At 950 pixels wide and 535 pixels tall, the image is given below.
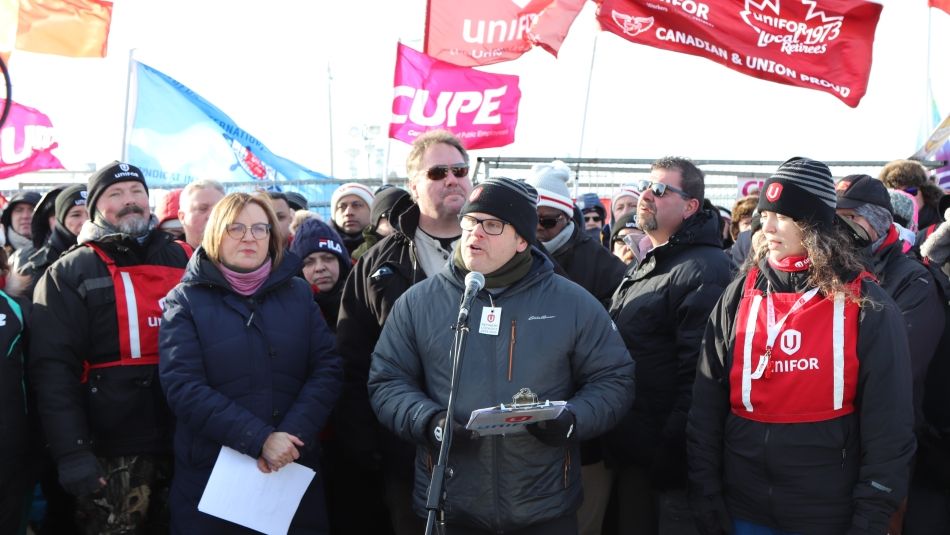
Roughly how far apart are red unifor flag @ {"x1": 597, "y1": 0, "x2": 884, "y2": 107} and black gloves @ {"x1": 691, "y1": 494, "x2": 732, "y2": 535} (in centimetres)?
828

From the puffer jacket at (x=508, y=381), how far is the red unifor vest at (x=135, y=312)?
1.32 meters

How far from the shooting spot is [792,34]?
1097 centimetres

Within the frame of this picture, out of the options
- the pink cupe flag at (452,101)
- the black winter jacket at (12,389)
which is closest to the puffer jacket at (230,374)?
the black winter jacket at (12,389)

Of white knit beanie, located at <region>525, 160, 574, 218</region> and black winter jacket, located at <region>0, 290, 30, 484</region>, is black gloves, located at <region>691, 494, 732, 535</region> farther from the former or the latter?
black winter jacket, located at <region>0, 290, 30, 484</region>

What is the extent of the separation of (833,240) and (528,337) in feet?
4.23

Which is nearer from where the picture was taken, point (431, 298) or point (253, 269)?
point (431, 298)

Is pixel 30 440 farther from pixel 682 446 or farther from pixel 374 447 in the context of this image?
pixel 682 446

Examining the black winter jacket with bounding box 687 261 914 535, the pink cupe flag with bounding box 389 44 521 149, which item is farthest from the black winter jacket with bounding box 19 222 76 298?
the pink cupe flag with bounding box 389 44 521 149

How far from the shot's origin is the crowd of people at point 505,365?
3572 mm

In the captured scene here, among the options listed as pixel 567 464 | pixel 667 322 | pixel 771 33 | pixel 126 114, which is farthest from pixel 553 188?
pixel 126 114

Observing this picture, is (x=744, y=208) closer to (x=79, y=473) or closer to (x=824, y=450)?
(x=824, y=450)

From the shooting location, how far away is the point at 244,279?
4.26m

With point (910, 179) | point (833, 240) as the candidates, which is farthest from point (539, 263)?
point (910, 179)

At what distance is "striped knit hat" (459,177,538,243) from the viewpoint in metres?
3.81
